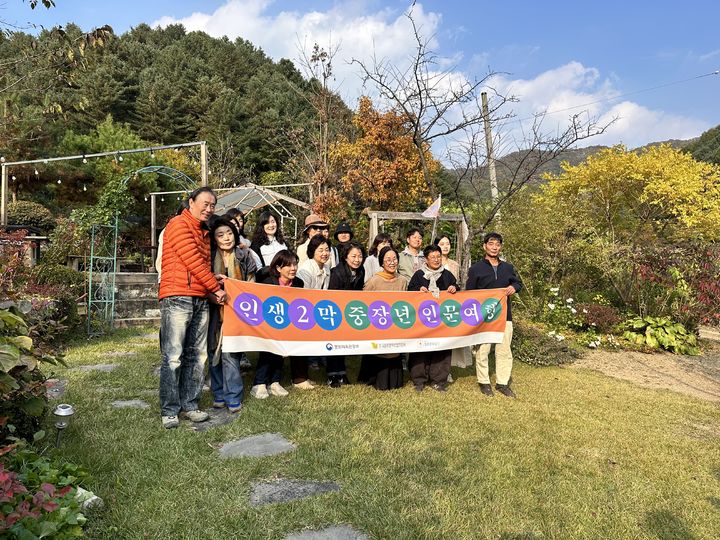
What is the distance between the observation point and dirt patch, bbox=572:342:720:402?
5.89m

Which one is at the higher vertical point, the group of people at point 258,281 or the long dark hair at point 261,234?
the long dark hair at point 261,234

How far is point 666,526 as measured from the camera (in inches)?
99.3

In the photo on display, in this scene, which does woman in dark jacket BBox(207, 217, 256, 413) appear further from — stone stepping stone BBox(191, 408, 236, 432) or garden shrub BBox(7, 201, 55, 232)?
garden shrub BBox(7, 201, 55, 232)

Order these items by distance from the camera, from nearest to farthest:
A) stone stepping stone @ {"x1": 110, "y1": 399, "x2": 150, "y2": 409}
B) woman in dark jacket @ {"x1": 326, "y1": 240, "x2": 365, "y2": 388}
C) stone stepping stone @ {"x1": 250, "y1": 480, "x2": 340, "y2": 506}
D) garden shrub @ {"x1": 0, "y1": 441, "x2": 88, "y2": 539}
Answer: garden shrub @ {"x1": 0, "y1": 441, "x2": 88, "y2": 539}, stone stepping stone @ {"x1": 250, "y1": 480, "x2": 340, "y2": 506}, stone stepping stone @ {"x1": 110, "y1": 399, "x2": 150, "y2": 409}, woman in dark jacket @ {"x1": 326, "y1": 240, "x2": 365, "y2": 388}

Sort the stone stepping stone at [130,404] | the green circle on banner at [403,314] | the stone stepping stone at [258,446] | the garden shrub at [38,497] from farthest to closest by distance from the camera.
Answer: the green circle on banner at [403,314] < the stone stepping stone at [130,404] < the stone stepping stone at [258,446] < the garden shrub at [38,497]

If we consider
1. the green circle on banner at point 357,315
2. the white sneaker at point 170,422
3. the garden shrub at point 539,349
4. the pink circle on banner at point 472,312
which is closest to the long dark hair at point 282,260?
the green circle on banner at point 357,315

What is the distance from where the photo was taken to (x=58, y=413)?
282cm

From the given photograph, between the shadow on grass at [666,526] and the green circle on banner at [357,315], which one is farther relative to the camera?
the green circle on banner at [357,315]

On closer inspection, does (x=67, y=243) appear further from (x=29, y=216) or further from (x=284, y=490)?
(x=284, y=490)

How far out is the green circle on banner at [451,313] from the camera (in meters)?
5.07

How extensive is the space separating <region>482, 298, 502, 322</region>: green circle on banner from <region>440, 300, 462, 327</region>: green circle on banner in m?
0.31

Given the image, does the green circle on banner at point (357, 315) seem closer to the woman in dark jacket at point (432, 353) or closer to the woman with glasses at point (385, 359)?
the woman with glasses at point (385, 359)

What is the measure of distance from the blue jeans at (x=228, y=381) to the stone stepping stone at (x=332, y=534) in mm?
1940

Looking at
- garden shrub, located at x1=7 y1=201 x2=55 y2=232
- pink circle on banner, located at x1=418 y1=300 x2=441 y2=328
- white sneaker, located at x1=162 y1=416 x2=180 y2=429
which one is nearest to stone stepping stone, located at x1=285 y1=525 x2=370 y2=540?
white sneaker, located at x1=162 y1=416 x2=180 y2=429
